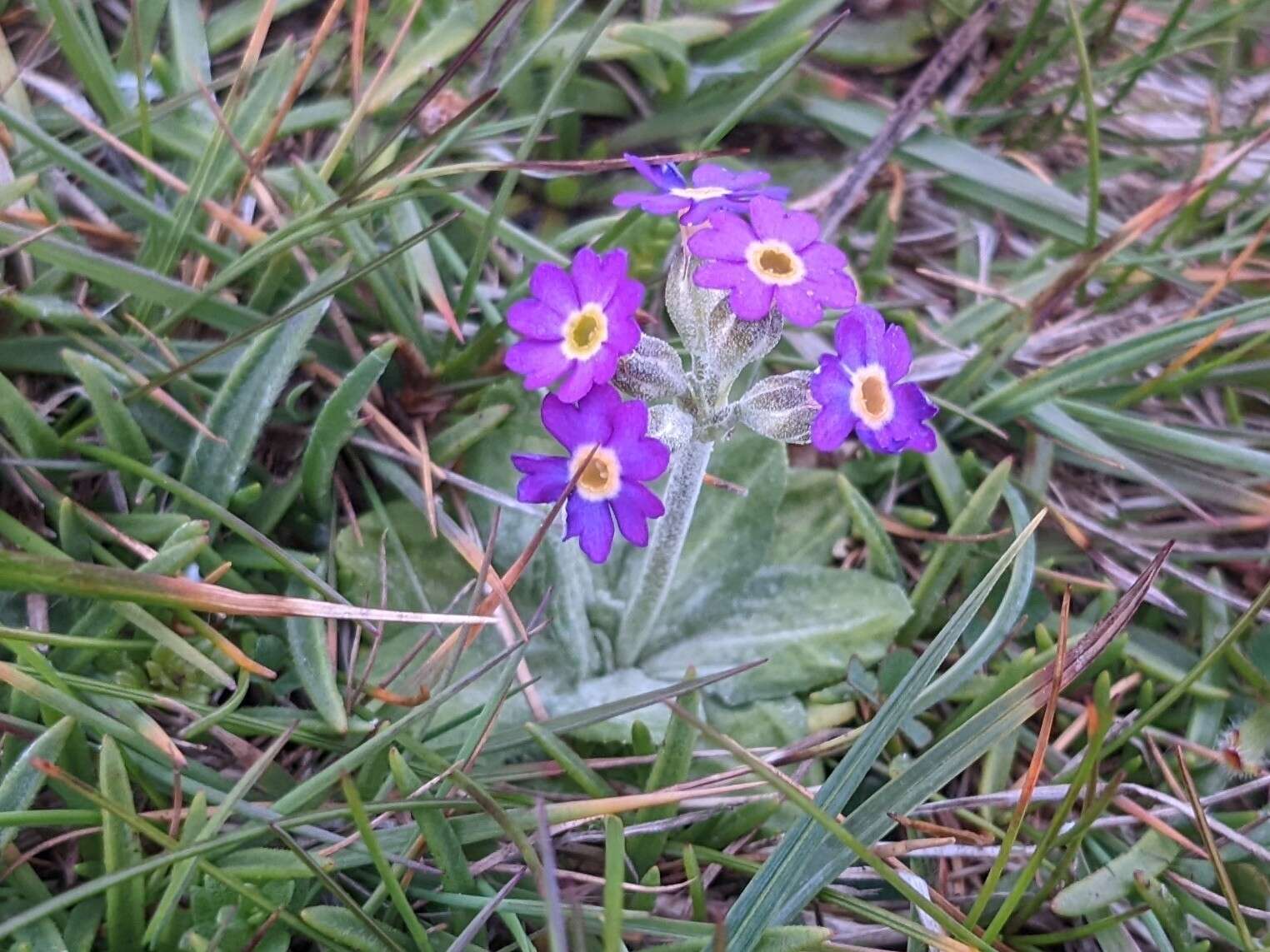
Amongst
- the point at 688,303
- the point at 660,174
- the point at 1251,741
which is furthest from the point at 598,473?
the point at 1251,741

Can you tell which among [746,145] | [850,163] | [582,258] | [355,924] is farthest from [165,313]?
[850,163]

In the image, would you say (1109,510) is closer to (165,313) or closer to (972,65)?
(972,65)

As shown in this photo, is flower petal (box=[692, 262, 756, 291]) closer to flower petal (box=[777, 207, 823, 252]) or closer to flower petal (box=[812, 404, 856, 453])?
flower petal (box=[777, 207, 823, 252])

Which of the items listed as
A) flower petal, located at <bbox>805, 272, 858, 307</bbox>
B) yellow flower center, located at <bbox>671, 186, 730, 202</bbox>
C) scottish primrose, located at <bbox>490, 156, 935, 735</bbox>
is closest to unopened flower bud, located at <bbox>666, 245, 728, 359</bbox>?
scottish primrose, located at <bbox>490, 156, 935, 735</bbox>

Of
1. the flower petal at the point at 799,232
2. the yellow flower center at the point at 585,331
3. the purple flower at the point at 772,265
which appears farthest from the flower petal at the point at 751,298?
the yellow flower center at the point at 585,331

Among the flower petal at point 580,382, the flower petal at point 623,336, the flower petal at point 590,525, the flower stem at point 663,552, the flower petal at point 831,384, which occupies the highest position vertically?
the flower petal at point 623,336

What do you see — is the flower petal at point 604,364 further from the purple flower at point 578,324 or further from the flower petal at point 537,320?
the flower petal at point 537,320
